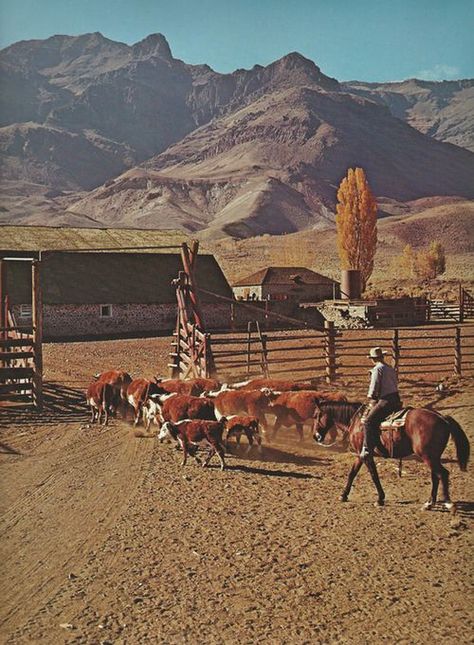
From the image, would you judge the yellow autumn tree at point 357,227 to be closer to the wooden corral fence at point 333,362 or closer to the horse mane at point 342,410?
the wooden corral fence at point 333,362

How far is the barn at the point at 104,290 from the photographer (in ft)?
106

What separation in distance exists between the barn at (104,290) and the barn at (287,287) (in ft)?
26.7

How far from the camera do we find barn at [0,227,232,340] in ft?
106

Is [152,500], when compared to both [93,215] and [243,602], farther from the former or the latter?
[93,215]

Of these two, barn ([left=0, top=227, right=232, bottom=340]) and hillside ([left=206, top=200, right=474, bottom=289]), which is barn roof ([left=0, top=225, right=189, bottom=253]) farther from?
hillside ([left=206, top=200, right=474, bottom=289])

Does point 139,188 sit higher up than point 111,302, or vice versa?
point 139,188

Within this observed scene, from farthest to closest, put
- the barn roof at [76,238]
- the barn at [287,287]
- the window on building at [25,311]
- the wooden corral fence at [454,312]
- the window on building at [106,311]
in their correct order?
the barn at [287,287] < the wooden corral fence at [454,312] < the barn roof at [76,238] < the window on building at [106,311] < the window on building at [25,311]

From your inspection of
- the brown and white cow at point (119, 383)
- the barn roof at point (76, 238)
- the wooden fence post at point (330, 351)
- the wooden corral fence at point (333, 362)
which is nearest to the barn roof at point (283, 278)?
the barn roof at point (76, 238)

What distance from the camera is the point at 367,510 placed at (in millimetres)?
7621

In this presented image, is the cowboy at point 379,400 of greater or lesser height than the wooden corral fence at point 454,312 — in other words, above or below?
below

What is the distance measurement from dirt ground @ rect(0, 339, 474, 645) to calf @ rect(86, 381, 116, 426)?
1.94 metres

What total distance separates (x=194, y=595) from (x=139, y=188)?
199344 mm

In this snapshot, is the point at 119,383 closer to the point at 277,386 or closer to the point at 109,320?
the point at 277,386

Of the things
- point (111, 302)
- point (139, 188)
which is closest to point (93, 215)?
point (139, 188)
